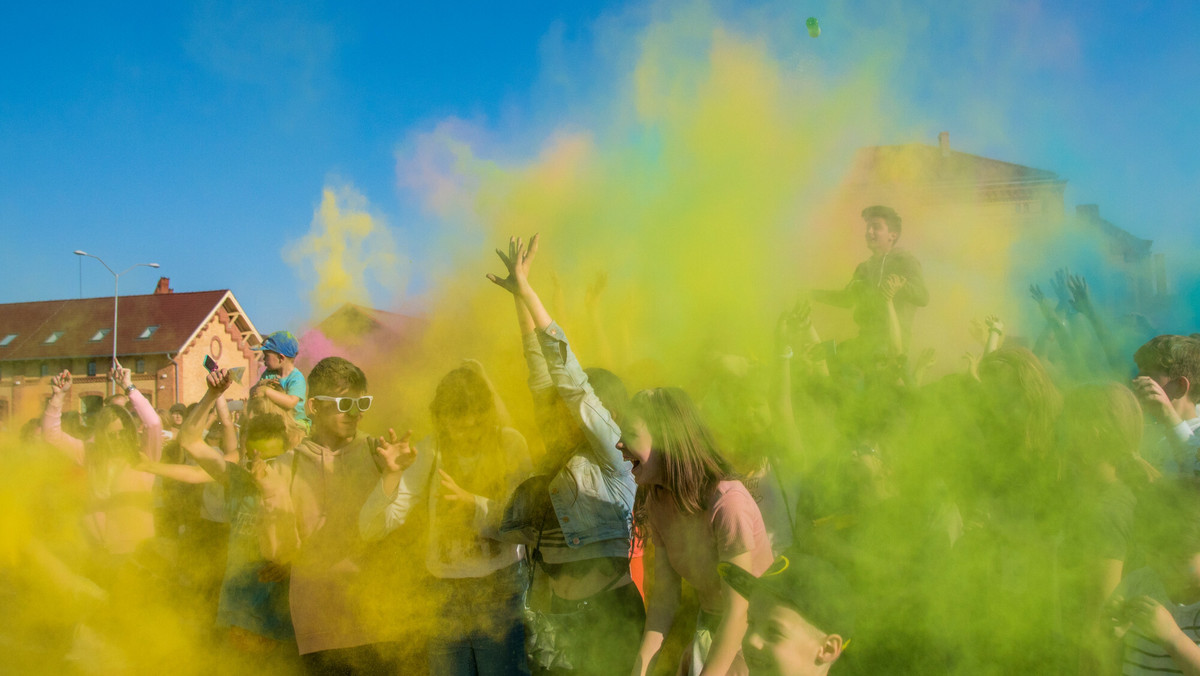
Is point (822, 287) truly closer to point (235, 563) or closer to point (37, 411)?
point (235, 563)

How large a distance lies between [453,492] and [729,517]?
3.41 feet

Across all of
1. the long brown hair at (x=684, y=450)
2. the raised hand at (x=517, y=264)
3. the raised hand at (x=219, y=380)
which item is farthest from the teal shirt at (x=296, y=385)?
the long brown hair at (x=684, y=450)

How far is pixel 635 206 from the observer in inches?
154

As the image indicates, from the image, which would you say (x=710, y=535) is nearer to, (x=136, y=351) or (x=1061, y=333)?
(x=1061, y=333)

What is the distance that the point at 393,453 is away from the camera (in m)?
2.85

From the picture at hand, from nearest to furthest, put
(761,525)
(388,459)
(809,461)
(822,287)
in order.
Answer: (761,525), (388,459), (809,461), (822,287)

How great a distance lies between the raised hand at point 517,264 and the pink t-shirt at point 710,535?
0.89m

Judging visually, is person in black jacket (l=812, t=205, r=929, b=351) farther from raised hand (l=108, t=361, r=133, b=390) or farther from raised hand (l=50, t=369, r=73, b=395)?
raised hand (l=50, t=369, r=73, b=395)

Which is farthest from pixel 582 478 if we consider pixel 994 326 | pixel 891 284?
pixel 994 326

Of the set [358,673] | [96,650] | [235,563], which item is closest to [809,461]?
[358,673]

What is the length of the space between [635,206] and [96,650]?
328 centimetres

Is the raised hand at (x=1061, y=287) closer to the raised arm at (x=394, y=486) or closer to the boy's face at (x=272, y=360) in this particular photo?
the raised arm at (x=394, y=486)

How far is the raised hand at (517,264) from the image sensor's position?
2.87 m

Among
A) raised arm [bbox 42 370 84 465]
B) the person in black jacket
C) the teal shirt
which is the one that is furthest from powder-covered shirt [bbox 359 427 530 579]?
raised arm [bbox 42 370 84 465]
